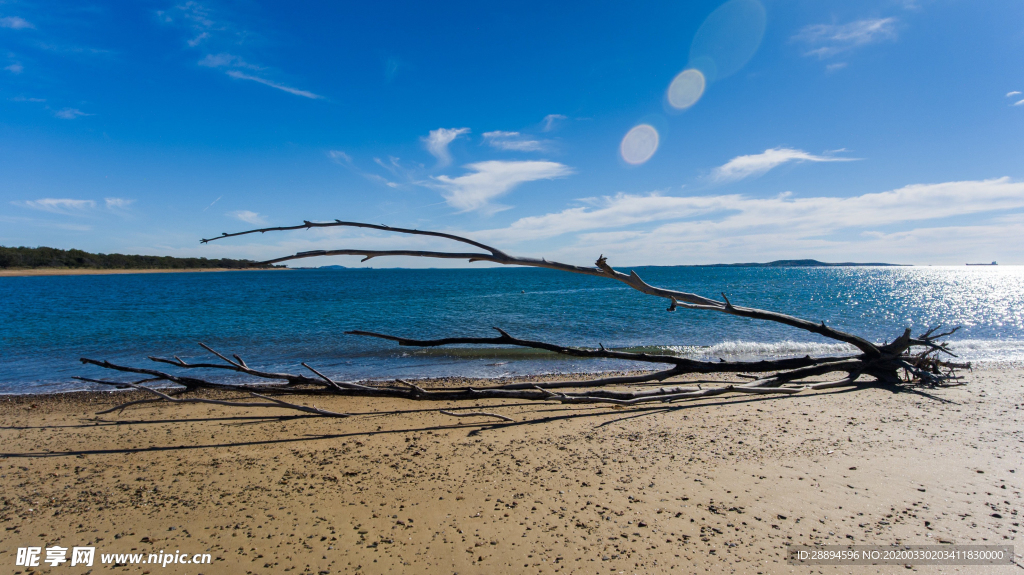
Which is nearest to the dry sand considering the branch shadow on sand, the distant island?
the branch shadow on sand

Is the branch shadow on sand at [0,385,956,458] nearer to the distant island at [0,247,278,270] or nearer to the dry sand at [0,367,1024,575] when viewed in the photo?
the dry sand at [0,367,1024,575]

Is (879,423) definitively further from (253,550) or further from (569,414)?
(253,550)

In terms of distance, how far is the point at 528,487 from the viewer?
401 centimetres

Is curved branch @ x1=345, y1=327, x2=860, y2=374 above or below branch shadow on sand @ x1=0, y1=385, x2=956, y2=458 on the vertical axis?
above

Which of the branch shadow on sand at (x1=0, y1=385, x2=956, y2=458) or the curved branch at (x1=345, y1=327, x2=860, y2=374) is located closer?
the branch shadow on sand at (x1=0, y1=385, x2=956, y2=458)

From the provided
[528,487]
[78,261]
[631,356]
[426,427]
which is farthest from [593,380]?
[78,261]

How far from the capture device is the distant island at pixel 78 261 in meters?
105

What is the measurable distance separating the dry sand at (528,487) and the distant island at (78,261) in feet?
364

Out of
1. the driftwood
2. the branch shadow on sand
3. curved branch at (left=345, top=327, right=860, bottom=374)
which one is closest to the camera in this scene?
the driftwood

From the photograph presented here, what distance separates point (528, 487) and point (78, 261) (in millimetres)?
170773

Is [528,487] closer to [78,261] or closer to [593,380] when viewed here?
[593,380]

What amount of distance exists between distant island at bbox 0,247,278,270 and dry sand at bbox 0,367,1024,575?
111034 mm

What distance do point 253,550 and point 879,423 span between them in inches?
289

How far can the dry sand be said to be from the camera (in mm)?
3105
